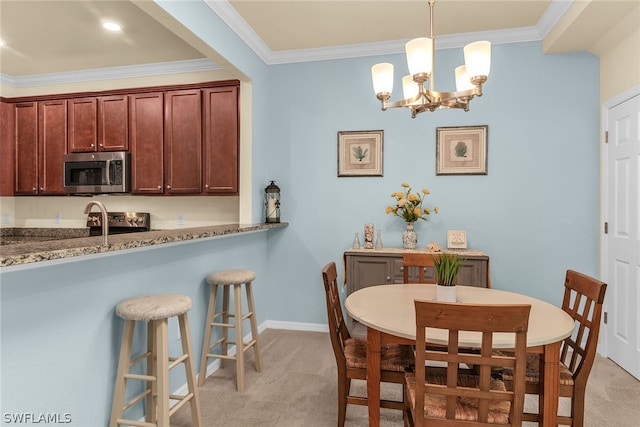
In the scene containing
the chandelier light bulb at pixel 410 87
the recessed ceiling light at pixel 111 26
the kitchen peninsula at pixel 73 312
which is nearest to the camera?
the kitchen peninsula at pixel 73 312

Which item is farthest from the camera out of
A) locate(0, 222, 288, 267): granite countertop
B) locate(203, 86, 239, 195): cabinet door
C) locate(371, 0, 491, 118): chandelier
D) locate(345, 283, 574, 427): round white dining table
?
locate(203, 86, 239, 195): cabinet door

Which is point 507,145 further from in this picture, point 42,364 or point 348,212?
point 42,364

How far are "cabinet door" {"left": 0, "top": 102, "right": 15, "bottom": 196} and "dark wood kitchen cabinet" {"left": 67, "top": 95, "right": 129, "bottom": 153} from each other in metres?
0.72

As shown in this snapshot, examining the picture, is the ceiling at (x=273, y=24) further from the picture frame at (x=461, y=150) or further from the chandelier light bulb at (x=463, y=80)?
the chandelier light bulb at (x=463, y=80)

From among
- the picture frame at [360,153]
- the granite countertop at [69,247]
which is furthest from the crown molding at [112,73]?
the granite countertop at [69,247]

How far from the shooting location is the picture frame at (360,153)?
3.66 m

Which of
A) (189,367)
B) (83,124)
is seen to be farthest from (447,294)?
(83,124)

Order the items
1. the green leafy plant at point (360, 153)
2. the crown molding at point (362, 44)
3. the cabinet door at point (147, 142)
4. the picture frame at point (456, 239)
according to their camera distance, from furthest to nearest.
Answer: the cabinet door at point (147, 142) < the green leafy plant at point (360, 153) < the picture frame at point (456, 239) < the crown molding at point (362, 44)

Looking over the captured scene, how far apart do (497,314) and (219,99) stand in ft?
10.4

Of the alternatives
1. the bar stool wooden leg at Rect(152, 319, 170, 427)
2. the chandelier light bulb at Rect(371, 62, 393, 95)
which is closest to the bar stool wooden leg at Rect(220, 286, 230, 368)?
the bar stool wooden leg at Rect(152, 319, 170, 427)

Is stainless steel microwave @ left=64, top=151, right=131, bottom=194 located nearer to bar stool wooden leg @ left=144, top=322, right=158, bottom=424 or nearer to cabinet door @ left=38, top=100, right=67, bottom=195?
cabinet door @ left=38, top=100, right=67, bottom=195

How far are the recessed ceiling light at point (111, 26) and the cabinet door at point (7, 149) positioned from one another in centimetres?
200

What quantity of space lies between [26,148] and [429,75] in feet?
A: 14.4

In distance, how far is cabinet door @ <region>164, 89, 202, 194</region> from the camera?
3.68m
